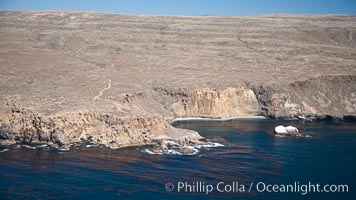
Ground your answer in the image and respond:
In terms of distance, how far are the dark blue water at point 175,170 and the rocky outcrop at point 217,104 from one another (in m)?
15.3

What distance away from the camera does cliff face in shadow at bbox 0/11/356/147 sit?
155 ft

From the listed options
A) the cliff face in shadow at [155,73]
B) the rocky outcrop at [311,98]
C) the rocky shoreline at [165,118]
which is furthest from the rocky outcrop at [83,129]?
the rocky outcrop at [311,98]

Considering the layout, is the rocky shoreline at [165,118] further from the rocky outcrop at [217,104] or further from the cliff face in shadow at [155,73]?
the cliff face in shadow at [155,73]

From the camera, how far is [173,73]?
72438 mm

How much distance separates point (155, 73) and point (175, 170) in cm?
3471

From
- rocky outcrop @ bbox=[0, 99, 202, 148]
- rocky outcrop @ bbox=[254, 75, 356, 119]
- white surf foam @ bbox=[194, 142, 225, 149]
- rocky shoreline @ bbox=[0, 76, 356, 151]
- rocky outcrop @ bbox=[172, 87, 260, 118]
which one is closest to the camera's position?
rocky outcrop @ bbox=[0, 99, 202, 148]

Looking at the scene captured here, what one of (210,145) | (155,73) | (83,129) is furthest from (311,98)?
(83,129)

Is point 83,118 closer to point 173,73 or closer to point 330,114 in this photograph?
point 173,73

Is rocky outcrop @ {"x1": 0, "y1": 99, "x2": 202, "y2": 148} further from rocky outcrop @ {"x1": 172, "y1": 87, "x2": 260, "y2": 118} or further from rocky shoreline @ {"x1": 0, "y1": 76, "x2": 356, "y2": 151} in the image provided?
rocky outcrop @ {"x1": 172, "y1": 87, "x2": 260, "y2": 118}

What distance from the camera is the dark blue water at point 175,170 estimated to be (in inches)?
1282

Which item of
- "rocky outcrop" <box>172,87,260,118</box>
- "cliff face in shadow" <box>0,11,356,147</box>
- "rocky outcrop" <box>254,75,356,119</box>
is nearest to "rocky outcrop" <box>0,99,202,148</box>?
"cliff face in shadow" <box>0,11,356,147</box>

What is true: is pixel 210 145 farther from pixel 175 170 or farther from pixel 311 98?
pixel 311 98

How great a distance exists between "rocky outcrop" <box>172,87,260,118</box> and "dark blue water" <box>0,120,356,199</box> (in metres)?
15.3

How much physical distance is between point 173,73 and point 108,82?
13.6m
